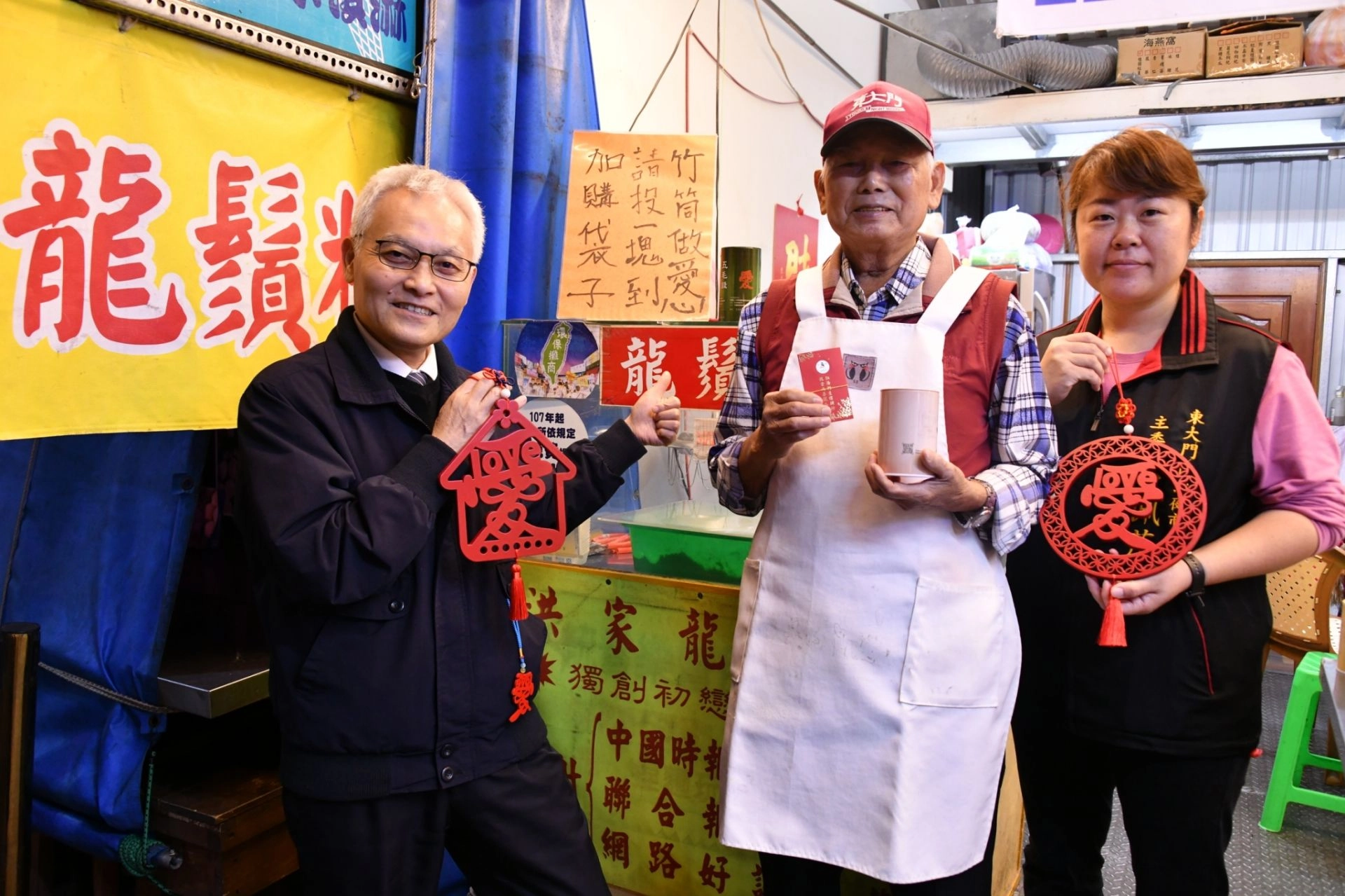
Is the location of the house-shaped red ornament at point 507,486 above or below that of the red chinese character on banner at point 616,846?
above

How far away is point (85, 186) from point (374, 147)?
778 mm

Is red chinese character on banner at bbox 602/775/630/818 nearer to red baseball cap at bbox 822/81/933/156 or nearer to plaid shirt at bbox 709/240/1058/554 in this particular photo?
plaid shirt at bbox 709/240/1058/554

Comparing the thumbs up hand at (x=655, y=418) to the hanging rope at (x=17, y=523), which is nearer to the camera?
the thumbs up hand at (x=655, y=418)

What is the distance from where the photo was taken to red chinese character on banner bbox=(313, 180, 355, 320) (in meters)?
2.19

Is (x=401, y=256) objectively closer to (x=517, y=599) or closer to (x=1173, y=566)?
(x=517, y=599)

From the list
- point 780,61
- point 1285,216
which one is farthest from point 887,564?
point 1285,216

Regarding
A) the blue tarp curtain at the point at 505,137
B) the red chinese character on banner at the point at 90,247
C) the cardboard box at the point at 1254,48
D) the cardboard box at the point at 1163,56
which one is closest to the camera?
the red chinese character on banner at the point at 90,247

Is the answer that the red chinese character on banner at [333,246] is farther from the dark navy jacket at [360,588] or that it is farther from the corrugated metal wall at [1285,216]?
the corrugated metal wall at [1285,216]

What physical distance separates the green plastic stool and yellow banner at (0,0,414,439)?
301 centimetres

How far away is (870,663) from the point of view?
1.42m

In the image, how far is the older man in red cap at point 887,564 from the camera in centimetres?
140

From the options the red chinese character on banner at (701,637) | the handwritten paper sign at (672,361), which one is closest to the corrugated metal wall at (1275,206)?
the handwritten paper sign at (672,361)

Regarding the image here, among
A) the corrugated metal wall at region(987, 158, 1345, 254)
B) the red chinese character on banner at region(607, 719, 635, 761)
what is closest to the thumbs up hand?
the red chinese character on banner at region(607, 719, 635, 761)

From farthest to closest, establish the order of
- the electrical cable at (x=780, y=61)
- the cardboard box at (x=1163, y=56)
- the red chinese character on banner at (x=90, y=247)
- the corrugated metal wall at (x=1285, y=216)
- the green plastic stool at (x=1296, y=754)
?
the corrugated metal wall at (x=1285, y=216) < the cardboard box at (x=1163, y=56) < the electrical cable at (x=780, y=61) < the green plastic stool at (x=1296, y=754) < the red chinese character on banner at (x=90, y=247)
